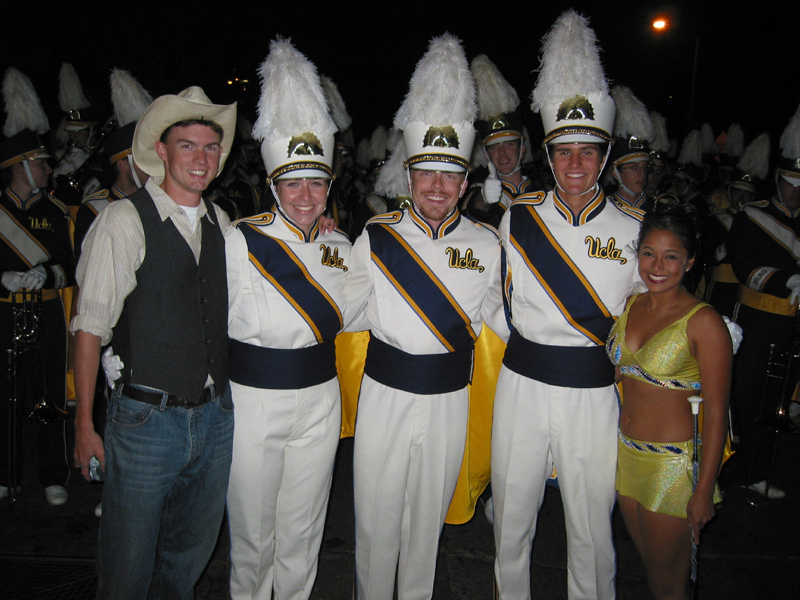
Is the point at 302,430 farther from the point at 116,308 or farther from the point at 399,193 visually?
the point at 399,193

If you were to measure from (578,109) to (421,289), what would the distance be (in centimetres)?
111

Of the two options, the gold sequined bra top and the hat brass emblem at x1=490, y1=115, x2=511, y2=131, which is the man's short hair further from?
the hat brass emblem at x1=490, y1=115, x2=511, y2=131

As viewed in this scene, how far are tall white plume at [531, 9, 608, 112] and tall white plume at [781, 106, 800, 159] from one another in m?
2.24

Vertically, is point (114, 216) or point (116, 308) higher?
point (114, 216)

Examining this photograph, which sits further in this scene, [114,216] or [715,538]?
[715,538]

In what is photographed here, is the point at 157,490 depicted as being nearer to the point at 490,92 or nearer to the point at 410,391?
the point at 410,391

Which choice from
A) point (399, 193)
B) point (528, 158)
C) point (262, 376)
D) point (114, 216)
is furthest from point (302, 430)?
point (528, 158)

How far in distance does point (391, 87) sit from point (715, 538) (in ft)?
64.1

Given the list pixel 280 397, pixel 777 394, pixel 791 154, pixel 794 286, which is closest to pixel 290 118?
pixel 280 397

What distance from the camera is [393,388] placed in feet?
8.46

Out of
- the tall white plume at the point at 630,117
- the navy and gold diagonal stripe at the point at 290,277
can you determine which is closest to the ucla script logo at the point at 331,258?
the navy and gold diagonal stripe at the point at 290,277

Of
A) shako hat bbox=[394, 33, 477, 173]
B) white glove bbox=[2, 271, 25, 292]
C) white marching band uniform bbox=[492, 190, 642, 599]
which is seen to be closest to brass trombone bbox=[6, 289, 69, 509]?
white glove bbox=[2, 271, 25, 292]

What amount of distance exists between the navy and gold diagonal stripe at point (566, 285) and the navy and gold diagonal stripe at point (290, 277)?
0.98m

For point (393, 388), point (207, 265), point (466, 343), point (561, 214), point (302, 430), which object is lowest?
point (302, 430)
